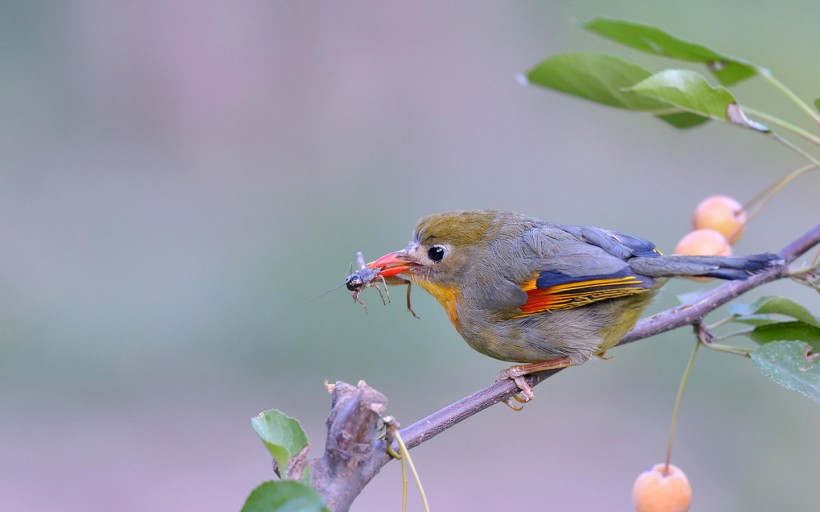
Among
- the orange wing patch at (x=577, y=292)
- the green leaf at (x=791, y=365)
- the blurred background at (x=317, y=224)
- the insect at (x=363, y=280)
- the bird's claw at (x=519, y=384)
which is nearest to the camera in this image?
the green leaf at (x=791, y=365)

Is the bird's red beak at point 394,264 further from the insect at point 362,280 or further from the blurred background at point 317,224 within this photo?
the blurred background at point 317,224

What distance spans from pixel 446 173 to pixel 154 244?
3.55 metres

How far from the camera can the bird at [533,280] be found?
131 inches

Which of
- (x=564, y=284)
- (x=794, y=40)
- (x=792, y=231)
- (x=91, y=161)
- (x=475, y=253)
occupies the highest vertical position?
(x=91, y=161)

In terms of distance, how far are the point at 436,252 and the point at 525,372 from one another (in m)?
0.70

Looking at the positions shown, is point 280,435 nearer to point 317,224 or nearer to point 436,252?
point 436,252

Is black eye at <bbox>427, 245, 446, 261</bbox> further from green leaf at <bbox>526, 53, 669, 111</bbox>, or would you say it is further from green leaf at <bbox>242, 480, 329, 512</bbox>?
green leaf at <bbox>242, 480, 329, 512</bbox>

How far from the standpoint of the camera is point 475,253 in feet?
12.2

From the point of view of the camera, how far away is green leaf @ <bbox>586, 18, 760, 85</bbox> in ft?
10.3

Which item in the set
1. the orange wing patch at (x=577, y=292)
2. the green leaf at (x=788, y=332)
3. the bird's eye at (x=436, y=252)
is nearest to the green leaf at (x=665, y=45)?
the orange wing patch at (x=577, y=292)

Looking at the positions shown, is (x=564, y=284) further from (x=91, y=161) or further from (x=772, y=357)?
(x=91, y=161)

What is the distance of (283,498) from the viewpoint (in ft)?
5.80

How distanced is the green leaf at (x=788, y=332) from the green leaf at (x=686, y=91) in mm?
716

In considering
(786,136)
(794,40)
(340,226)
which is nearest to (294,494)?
(340,226)
